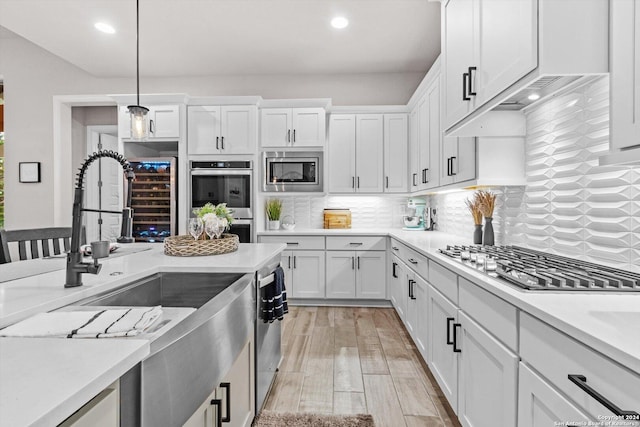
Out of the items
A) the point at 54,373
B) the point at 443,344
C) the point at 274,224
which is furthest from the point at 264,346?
the point at 274,224

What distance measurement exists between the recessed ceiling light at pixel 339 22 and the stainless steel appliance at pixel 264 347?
232 centimetres

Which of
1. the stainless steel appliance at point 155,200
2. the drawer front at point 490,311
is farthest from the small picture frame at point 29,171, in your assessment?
the drawer front at point 490,311

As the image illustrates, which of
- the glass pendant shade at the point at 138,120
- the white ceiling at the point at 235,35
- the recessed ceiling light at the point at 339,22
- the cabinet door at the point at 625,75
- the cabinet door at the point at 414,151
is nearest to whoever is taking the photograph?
the cabinet door at the point at 625,75

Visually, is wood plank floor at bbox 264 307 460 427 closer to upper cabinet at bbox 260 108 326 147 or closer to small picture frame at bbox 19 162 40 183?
upper cabinet at bbox 260 108 326 147

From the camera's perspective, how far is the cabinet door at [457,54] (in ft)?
6.14

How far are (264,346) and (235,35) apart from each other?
307cm

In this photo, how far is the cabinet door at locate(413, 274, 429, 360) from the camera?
7.64ft

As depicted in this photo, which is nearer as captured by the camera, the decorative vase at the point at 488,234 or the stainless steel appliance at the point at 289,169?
the decorative vase at the point at 488,234

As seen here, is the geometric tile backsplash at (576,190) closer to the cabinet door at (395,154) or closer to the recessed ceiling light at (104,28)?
the cabinet door at (395,154)

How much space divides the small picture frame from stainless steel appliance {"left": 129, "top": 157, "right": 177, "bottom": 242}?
1.60 meters

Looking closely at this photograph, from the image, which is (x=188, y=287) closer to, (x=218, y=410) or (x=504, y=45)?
(x=218, y=410)

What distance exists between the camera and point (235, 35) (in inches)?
139

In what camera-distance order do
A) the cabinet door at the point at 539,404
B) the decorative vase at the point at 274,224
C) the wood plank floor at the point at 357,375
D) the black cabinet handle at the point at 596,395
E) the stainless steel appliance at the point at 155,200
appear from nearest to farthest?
1. the black cabinet handle at the point at 596,395
2. the cabinet door at the point at 539,404
3. the wood plank floor at the point at 357,375
4. the stainless steel appliance at the point at 155,200
5. the decorative vase at the point at 274,224

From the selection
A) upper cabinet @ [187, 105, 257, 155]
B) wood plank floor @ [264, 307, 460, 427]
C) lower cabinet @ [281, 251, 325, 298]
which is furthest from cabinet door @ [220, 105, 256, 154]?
wood plank floor @ [264, 307, 460, 427]
